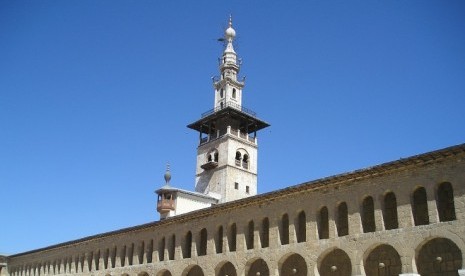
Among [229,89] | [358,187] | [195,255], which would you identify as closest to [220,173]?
[229,89]

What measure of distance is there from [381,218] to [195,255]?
14360 mm

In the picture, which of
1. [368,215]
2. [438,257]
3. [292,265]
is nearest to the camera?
[438,257]

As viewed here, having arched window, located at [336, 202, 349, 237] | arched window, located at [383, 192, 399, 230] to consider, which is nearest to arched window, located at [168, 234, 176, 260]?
arched window, located at [336, 202, 349, 237]

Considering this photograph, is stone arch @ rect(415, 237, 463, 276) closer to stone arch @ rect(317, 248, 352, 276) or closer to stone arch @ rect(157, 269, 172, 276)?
stone arch @ rect(317, 248, 352, 276)

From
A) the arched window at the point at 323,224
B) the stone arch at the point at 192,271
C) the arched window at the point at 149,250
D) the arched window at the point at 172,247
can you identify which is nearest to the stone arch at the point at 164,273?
the arched window at the point at 172,247

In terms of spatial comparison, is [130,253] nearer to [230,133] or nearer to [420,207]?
[230,133]

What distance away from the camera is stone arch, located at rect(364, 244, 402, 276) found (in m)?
23.3

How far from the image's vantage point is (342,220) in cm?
2600

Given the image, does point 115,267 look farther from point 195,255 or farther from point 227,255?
point 227,255

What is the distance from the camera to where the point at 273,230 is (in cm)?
2881

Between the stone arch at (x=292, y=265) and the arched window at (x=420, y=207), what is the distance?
22.3 ft

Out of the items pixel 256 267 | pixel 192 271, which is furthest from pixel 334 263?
pixel 192 271

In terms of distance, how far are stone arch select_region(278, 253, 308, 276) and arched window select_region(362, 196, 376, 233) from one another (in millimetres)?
4165

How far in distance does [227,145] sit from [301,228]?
29207mm
